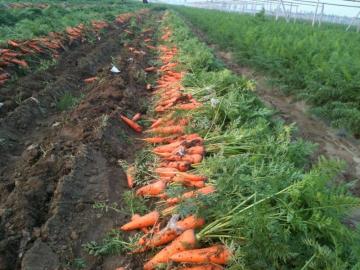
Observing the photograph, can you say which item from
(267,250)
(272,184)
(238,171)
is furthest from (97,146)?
(267,250)

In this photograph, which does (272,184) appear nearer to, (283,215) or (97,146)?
(283,215)

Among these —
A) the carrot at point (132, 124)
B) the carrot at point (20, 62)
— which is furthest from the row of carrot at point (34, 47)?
the carrot at point (132, 124)

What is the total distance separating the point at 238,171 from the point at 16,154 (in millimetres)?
2593

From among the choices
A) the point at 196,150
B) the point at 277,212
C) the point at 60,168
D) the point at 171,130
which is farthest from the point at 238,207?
the point at 171,130

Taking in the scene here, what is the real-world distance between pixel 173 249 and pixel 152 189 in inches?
35.4

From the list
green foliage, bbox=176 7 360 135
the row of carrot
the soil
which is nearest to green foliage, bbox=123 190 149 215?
the soil

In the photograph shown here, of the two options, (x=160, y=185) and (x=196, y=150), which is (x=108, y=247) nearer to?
(x=160, y=185)

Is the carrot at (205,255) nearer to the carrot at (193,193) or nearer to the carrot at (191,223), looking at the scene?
the carrot at (191,223)

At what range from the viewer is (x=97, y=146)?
4.38 m

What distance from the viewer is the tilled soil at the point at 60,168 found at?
294 cm

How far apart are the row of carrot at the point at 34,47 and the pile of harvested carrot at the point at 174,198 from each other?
108 inches

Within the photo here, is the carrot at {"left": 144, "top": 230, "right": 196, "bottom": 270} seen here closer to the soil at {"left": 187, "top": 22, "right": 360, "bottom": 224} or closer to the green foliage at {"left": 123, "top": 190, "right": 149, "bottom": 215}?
the green foliage at {"left": 123, "top": 190, "right": 149, "bottom": 215}

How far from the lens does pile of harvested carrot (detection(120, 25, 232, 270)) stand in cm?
273

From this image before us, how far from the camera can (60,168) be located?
3863 millimetres
